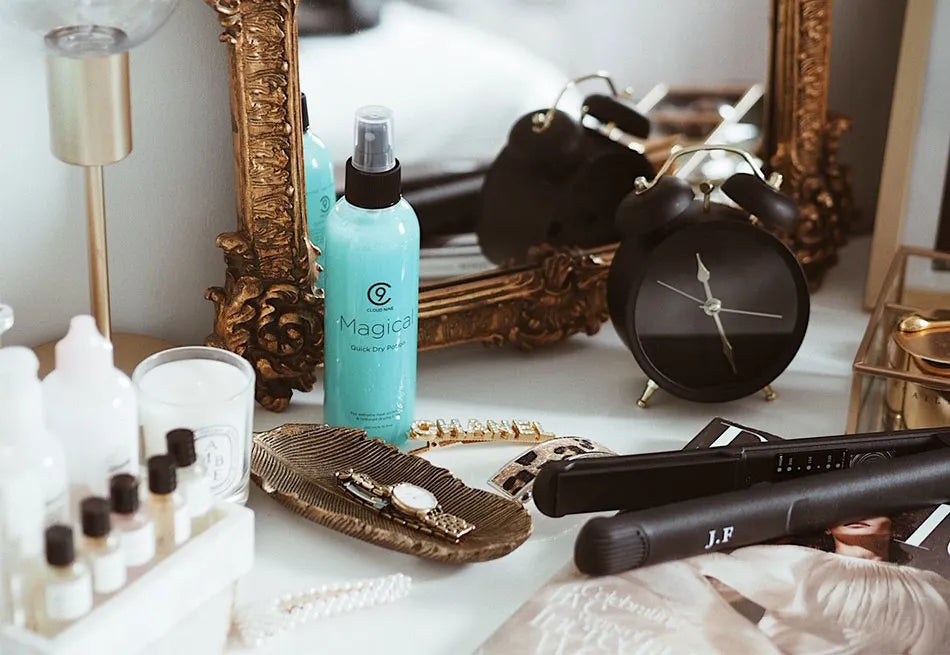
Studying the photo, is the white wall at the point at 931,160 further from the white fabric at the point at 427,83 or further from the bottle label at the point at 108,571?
the bottle label at the point at 108,571

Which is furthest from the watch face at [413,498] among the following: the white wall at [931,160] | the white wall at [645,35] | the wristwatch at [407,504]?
the white wall at [931,160]

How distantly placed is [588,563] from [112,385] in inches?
10.2

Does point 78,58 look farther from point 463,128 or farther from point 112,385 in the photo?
point 463,128

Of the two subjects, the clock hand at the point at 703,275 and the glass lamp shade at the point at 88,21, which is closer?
the glass lamp shade at the point at 88,21

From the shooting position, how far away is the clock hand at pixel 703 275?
34.2 inches

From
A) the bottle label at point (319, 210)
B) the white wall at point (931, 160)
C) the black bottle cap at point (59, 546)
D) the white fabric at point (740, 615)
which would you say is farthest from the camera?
the white wall at point (931, 160)

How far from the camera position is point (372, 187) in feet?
2.46

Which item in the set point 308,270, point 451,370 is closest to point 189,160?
point 308,270

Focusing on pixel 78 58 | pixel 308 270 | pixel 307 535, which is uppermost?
pixel 78 58

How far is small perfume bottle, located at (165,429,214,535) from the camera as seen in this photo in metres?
0.59

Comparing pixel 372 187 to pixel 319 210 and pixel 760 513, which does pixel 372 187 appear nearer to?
pixel 319 210

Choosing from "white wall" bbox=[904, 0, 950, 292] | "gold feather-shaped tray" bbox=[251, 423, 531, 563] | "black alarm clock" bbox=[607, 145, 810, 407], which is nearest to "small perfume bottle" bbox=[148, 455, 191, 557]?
"gold feather-shaped tray" bbox=[251, 423, 531, 563]

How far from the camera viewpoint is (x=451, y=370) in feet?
3.05

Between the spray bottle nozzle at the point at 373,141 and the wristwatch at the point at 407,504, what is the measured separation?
0.59ft
